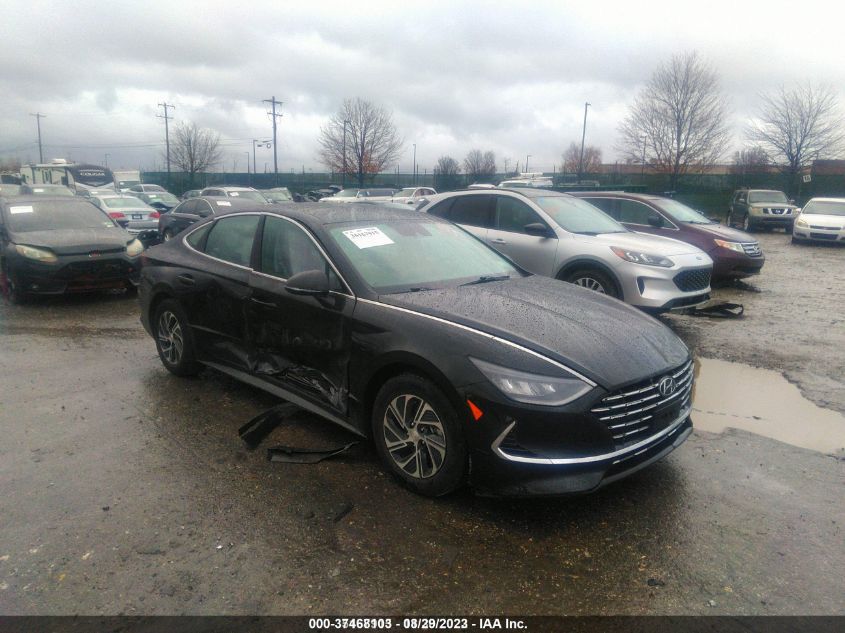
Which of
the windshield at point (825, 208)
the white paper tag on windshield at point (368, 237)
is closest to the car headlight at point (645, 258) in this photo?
the white paper tag on windshield at point (368, 237)

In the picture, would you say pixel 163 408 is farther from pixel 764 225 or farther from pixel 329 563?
pixel 764 225

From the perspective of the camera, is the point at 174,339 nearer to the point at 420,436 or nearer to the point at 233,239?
the point at 233,239

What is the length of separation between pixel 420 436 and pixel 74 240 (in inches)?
301

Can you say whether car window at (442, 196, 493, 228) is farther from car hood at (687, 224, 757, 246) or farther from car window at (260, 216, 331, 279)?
car hood at (687, 224, 757, 246)

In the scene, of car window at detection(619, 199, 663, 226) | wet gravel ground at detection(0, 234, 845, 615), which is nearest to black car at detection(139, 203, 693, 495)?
wet gravel ground at detection(0, 234, 845, 615)

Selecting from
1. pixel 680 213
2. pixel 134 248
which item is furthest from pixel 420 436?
pixel 680 213

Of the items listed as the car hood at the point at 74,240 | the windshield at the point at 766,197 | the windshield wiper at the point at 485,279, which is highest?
the windshield at the point at 766,197

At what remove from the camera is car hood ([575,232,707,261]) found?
7.34 metres

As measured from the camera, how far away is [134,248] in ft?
30.5

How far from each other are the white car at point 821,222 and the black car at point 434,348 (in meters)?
18.5

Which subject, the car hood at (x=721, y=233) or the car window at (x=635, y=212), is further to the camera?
the car window at (x=635, y=212)

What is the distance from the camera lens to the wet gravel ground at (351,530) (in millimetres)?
2621

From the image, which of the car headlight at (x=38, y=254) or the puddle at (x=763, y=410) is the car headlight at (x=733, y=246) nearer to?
the puddle at (x=763, y=410)

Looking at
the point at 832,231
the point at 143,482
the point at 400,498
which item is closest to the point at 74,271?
the point at 143,482
